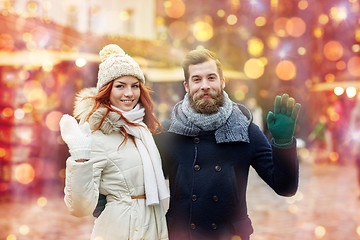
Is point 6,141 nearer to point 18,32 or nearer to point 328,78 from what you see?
point 18,32

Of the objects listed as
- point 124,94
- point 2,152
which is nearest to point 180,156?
point 124,94

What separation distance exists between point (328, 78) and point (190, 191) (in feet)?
63.8

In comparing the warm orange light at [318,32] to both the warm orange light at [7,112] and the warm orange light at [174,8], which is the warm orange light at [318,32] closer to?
the warm orange light at [174,8]

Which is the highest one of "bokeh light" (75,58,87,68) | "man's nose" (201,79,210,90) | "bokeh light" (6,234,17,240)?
"bokeh light" (75,58,87,68)

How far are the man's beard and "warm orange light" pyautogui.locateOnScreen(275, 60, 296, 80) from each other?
17.4 meters

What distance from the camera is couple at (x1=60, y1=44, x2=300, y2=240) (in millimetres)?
3166

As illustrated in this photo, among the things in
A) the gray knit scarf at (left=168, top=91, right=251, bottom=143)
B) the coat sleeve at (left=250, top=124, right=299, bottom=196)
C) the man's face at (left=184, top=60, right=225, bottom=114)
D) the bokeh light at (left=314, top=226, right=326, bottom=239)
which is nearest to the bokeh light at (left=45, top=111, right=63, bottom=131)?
the bokeh light at (left=314, top=226, right=326, bottom=239)

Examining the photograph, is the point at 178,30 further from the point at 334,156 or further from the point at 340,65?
the point at 334,156

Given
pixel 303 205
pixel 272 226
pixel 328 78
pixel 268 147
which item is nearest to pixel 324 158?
pixel 328 78

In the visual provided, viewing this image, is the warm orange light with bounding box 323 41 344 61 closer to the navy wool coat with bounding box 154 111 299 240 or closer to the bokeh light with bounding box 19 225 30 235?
the bokeh light with bounding box 19 225 30 235

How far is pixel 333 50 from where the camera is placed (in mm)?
21125

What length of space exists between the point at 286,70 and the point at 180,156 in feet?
58.3

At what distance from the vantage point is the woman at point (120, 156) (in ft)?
9.83

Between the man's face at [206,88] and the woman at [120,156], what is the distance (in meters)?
0.34
